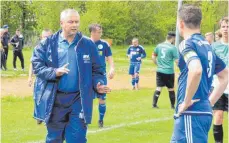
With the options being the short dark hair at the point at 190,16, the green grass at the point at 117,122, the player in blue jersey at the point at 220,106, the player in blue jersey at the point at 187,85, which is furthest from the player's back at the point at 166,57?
the short dark hair at the point at 190,16

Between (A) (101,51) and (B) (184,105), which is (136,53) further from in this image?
(B) (184,105)

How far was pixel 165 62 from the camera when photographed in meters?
14.3

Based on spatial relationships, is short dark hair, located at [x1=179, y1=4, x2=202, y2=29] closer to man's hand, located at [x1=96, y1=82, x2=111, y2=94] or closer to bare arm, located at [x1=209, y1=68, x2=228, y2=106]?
bare arm, located at [x1=209, y1=68, x2=228, y2=106]

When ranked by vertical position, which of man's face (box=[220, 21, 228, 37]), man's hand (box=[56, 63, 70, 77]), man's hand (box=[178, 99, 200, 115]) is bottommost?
man's hand (box=[178, 99, 200, 115])

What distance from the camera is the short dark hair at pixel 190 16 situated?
5211mm

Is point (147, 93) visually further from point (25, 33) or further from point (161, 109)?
point (25, 33)

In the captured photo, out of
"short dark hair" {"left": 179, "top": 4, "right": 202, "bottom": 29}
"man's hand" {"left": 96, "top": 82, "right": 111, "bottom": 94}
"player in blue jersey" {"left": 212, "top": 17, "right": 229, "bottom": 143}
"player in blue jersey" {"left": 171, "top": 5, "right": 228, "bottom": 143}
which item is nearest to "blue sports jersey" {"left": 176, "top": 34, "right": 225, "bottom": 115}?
"player in blue jersey" {"left": 171, "top": 5, "right": 228, "bottom": 143}

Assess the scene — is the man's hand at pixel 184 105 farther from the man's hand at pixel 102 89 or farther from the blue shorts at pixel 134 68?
the blue shorts at pixel 134 68

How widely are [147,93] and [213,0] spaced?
117 feet

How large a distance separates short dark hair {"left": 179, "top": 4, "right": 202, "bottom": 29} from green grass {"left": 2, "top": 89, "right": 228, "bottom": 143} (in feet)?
15.0

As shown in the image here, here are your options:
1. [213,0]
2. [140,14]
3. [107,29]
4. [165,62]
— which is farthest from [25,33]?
[165,62]

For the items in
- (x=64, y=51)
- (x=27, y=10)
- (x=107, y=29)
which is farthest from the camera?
(x=27, y=10)

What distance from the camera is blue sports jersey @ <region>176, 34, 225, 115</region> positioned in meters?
5.22

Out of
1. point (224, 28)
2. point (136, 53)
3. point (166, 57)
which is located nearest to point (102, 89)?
point (224, 28)
